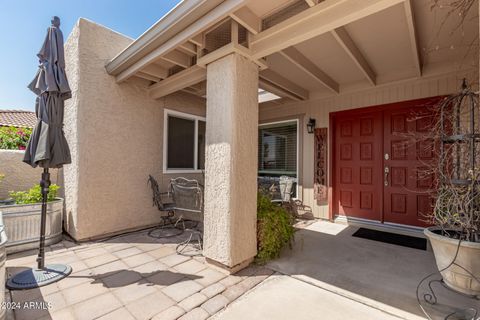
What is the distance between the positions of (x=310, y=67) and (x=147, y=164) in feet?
11.8

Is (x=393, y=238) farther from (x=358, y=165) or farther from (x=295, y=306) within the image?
(x=295, y=306)

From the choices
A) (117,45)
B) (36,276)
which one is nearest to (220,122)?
(36,276)

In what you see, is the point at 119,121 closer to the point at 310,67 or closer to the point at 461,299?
the point at 310,67

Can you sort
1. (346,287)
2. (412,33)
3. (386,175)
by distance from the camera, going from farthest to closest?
(386,175), (412,33), (346,287)

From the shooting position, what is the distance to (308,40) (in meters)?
3.17

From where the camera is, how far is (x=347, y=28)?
2912 millimetres

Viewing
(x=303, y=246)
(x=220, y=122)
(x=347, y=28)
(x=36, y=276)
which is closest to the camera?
(x=36, y=276)

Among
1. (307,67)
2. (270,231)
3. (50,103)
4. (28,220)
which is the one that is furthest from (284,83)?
(28,220)

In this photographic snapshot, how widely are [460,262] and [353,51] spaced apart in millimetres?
2858

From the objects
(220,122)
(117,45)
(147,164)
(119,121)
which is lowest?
(147,164)

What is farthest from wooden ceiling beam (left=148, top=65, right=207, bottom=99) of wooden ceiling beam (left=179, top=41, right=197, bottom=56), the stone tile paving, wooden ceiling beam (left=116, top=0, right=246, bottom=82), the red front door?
the red front door

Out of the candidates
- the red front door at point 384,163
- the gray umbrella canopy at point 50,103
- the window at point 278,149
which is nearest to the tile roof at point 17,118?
the gray umbrella canopy at point 50,103

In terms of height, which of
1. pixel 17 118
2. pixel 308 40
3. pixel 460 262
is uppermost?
pixel 17 118

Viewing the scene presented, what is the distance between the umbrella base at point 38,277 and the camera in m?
2.28
